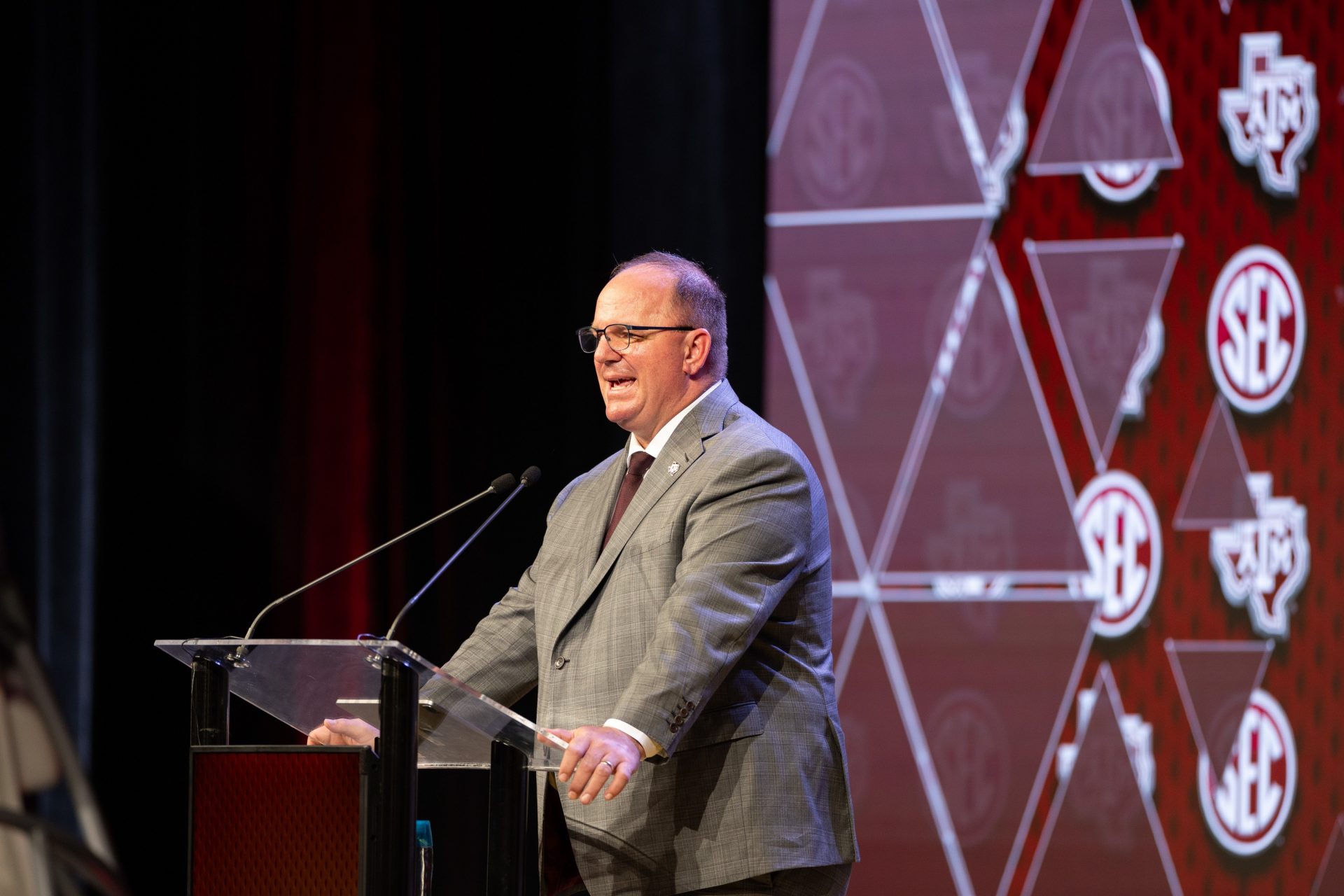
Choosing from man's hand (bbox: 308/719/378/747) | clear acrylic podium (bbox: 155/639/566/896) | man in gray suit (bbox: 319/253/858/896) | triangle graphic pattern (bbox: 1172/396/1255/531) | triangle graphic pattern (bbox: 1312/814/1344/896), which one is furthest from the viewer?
triangle graphic pattern (bbox: 1172/396/1255/531)

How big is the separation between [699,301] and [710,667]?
73 centimetres

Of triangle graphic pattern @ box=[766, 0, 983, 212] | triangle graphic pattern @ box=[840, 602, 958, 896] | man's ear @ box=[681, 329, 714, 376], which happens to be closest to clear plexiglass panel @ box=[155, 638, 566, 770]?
man's ear @ box=[681, 329, 714, 376]

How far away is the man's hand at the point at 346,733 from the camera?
2.23 m

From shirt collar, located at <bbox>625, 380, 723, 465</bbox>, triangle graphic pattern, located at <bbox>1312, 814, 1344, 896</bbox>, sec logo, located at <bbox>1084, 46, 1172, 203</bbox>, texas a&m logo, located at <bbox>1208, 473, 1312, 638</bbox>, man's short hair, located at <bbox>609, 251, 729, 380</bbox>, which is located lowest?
triangle graphic pattern, located at <bbox>1312, 814, 1344, 896</bbox>

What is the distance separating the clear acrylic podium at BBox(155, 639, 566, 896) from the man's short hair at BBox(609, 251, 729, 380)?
77cm

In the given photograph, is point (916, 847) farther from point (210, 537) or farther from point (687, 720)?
point (210, 537)

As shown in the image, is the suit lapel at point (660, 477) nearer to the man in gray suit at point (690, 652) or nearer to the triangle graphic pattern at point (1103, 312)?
the man in gray suit at point (690, 652)

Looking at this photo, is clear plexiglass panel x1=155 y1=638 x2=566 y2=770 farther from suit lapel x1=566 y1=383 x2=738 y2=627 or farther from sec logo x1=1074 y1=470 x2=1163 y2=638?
sec logo x1=1074 y1=470 x2=1163 y2=638

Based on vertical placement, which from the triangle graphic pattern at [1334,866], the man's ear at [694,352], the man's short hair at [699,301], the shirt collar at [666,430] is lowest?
the triangle graphic pattern at [1334,866]

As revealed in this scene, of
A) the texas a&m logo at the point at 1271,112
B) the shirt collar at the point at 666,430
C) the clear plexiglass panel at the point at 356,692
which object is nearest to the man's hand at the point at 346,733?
the clear plexiglass panel at the point at 356,692

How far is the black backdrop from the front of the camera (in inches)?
156

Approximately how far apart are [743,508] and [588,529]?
0.34m

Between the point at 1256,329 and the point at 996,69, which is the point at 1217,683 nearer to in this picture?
the point at 1256,329

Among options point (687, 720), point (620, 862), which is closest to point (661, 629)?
point (687, 720)
